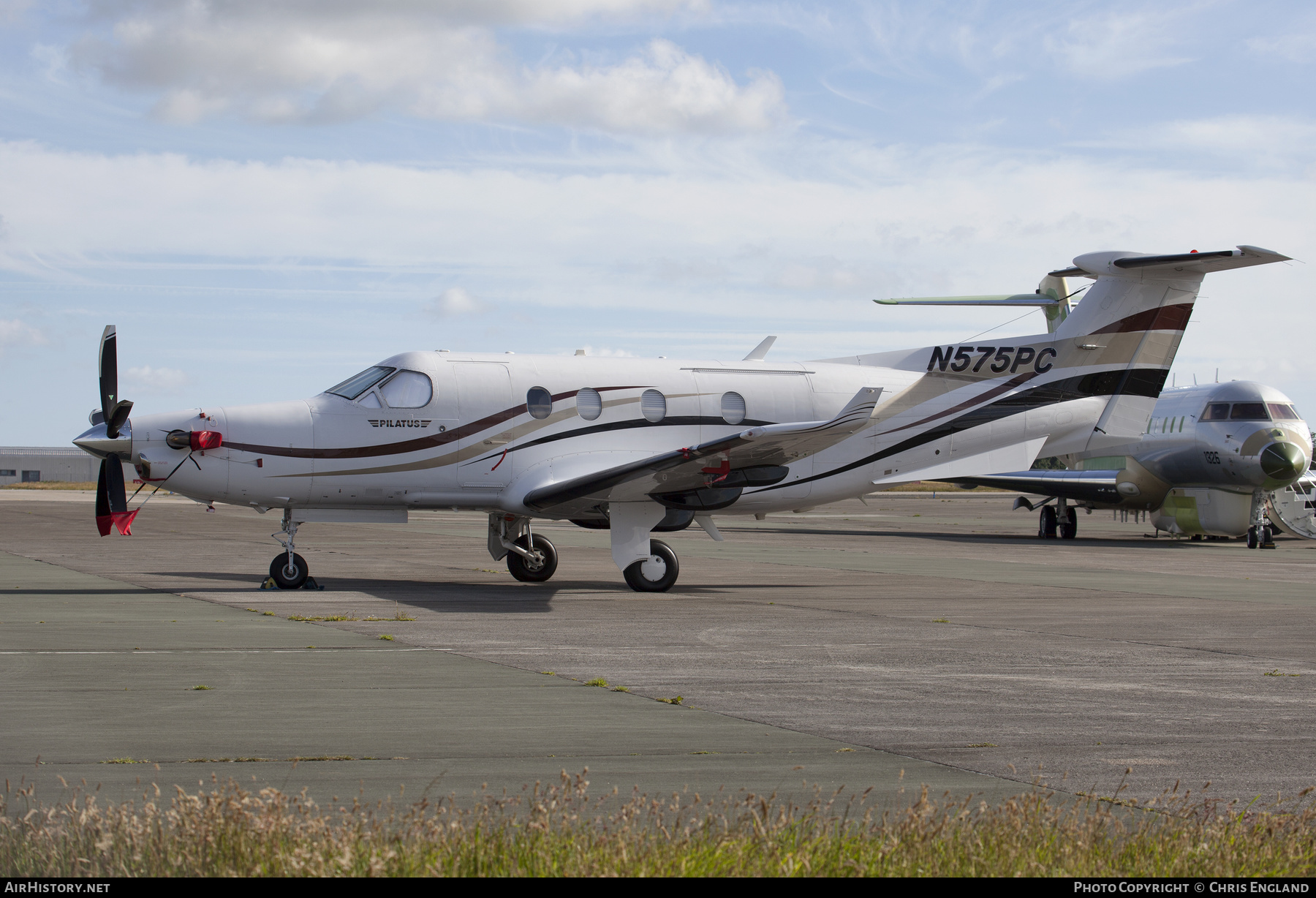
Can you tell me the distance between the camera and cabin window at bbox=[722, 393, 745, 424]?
64.0ft

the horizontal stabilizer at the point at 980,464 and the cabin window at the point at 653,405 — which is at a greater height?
the cabin window at the point at 653,405

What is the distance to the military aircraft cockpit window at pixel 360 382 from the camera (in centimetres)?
1833

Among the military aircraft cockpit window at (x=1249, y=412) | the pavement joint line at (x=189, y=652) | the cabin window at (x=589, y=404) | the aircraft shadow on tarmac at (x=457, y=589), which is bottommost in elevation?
the aircraft shadow on tarmac at (x=457, y=589)

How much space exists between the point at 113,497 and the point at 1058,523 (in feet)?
97.3

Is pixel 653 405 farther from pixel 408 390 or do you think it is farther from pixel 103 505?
pixel 103 505

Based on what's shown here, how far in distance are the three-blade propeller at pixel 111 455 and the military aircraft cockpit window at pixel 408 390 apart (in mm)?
3460

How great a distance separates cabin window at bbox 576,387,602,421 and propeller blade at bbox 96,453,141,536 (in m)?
6.31

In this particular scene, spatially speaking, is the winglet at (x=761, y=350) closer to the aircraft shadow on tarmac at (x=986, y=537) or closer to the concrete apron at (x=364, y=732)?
the concrete apron at (x=364, y=732)

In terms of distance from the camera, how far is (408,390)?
60.3 feet

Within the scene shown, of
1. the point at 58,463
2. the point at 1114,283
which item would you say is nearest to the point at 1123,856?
the point at 1114,283

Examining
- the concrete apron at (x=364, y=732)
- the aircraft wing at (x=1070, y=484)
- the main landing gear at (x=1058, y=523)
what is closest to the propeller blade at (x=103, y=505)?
the concrete apron at (x=364, y=732)

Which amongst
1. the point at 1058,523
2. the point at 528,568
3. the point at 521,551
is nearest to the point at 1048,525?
the point at 1058,523

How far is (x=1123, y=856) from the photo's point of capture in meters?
4.93

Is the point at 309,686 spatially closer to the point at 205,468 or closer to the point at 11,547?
the point at 205,468
